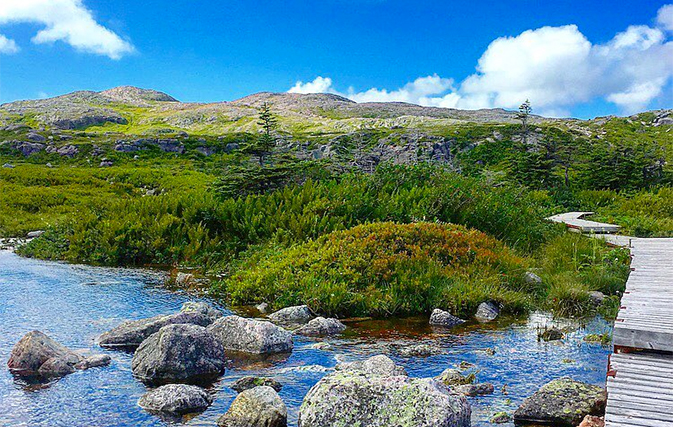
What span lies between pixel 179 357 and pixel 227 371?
2.16ft

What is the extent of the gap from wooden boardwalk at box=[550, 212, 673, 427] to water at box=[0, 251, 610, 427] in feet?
2.99

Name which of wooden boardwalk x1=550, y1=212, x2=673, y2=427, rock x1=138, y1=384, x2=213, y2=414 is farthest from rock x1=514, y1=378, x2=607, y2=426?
rock x1=138, y1=384, x2=213, y2=414

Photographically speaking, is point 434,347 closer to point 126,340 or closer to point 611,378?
point 611,378

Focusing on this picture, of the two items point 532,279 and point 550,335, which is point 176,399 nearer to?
point 550,335

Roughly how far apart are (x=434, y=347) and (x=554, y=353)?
169cm

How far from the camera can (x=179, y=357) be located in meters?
7.21

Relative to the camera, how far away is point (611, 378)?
5.37 metres

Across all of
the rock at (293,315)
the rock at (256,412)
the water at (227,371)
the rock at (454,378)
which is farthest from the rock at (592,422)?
the rock at (293,315)

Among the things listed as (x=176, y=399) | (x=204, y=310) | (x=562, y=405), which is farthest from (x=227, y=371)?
(x=562, y=405)

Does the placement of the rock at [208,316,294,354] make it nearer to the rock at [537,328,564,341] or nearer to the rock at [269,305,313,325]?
the rock at [269,305,313,325]

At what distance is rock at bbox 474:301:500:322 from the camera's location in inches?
401

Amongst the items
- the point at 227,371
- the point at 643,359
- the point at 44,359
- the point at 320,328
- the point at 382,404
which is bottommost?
the point at 227,371

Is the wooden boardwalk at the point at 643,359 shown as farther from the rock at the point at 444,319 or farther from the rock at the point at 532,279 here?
the rock at the point at 444,319

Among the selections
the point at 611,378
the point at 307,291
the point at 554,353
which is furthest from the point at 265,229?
the point at 611,378
